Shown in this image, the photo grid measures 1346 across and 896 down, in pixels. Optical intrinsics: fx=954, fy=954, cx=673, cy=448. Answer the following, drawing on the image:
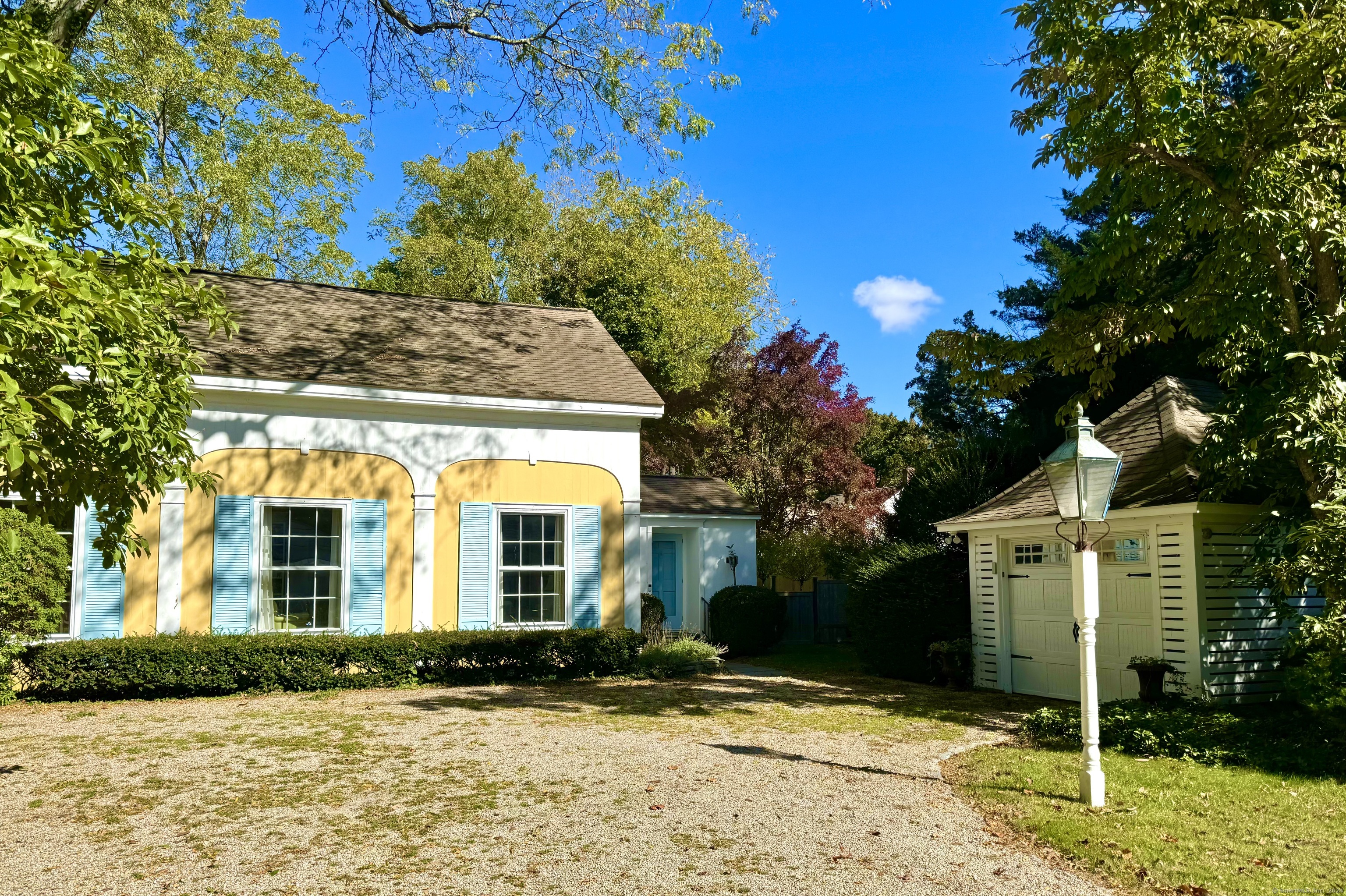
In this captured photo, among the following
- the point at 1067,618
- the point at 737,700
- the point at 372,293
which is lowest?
the point at 737,700

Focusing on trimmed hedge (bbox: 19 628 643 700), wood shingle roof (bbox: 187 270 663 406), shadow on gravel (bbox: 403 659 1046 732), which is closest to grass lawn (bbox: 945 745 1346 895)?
shadow on gravel (bbox: 403 659 1046 732)

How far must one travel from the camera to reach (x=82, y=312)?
4617 millimetres

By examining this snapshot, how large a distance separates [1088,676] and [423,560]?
9.94 m

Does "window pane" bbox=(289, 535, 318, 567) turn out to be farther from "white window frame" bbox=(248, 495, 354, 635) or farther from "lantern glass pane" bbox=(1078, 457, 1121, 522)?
"lantern glass pane" bbox=(1078, 457, 1121, 522)

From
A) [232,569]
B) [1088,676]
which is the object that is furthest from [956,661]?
[232,569]

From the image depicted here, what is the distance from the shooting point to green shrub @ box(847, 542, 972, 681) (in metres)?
15.0

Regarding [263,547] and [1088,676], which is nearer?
[1088,676]

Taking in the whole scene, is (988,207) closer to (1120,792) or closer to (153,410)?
(1120,792)

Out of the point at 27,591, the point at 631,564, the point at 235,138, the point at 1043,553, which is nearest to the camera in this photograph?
the point at 27,591

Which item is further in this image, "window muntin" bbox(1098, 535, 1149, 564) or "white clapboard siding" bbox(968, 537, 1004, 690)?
"white clapboard siding" bbox(968, 537, 1004, 690)

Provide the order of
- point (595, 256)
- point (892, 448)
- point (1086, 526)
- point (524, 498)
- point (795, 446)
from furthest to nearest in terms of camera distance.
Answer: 1. point (892, 448)
2. point (595, 256)
3. point (795, 446)
4. point (524, 498)
5. point (1086, 526)

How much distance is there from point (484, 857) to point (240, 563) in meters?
8.95

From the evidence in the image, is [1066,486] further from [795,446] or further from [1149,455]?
[795,446]

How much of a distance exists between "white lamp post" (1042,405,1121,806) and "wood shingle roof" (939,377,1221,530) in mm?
4567
